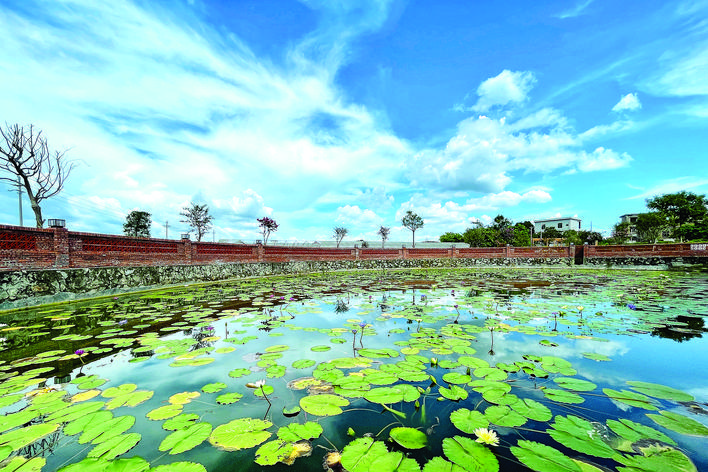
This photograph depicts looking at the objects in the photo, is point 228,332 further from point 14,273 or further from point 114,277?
point 114,277

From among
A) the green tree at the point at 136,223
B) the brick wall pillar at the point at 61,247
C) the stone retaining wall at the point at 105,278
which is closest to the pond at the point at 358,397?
the stone retaining wall at the point at 105,278

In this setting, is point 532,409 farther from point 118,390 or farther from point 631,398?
point 118,390

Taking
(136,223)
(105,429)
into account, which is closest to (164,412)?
(105,429)

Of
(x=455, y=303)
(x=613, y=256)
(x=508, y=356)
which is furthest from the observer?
(x=613, y=256)

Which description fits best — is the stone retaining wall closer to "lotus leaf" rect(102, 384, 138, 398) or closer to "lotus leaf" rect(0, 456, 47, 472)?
"lotus leaf" rect(102, 384, 138, 398)

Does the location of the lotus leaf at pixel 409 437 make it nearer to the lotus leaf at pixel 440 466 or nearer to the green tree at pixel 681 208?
the lotus leaf at pixel 440 466

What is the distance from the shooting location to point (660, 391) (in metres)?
1.82

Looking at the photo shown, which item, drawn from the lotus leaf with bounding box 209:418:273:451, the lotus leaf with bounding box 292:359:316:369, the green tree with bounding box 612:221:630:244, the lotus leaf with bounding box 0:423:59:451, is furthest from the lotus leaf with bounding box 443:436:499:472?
the green tree with bounding box 612:221:630:244

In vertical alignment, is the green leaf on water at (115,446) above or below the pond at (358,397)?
above

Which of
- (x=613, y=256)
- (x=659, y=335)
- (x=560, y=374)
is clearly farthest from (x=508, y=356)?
(x=613, y=256)

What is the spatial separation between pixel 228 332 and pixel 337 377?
1.99 metres

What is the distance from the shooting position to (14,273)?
17.4ft

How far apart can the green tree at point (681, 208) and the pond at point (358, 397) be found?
4281 cm

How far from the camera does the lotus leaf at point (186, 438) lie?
131 cm
